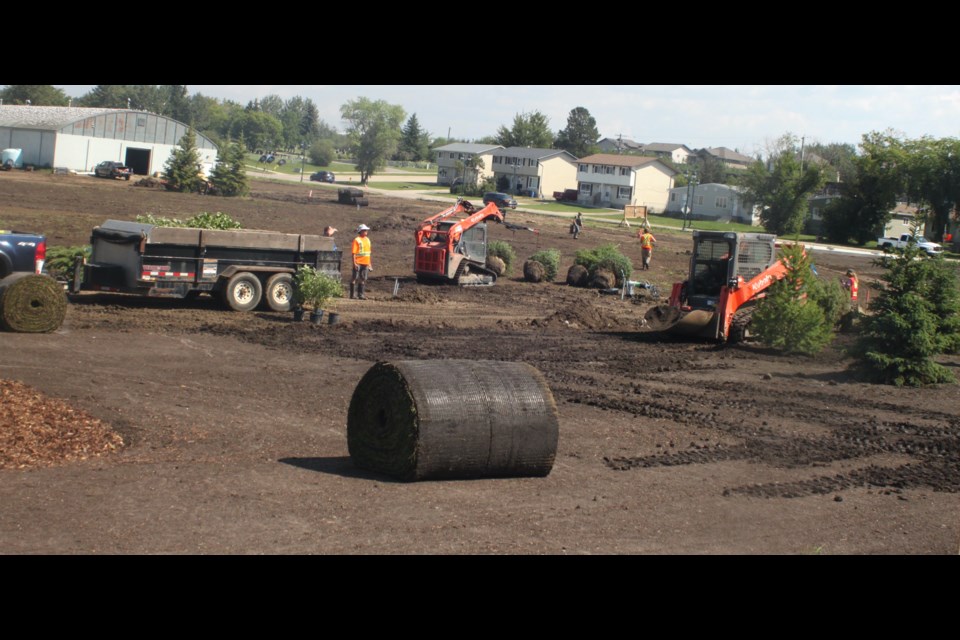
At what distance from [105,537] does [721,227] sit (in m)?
78.6

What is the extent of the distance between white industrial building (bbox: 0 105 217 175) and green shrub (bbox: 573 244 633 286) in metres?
50.1

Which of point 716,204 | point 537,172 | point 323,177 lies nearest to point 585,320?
point 716,204

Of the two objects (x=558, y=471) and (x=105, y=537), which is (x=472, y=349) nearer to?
(x=558, y=471)

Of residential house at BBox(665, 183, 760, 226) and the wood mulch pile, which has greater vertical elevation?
residential house at BBox(665, 183, 760, 226)

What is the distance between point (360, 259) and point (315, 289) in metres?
4.08

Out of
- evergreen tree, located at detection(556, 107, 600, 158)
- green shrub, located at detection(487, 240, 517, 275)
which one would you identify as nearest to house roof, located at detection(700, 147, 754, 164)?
evergreen tree, located at detection(556, 107, 600, 158)

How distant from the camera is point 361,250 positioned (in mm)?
25828

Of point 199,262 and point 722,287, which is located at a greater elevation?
point 722,287

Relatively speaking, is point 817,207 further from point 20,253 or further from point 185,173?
point 20,253

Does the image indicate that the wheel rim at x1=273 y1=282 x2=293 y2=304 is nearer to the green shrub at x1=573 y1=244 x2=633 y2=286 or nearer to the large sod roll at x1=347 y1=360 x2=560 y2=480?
the large sod roll at x1=347 y1=360 x2=560 y2=480

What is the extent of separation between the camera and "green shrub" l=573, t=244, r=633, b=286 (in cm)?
3394

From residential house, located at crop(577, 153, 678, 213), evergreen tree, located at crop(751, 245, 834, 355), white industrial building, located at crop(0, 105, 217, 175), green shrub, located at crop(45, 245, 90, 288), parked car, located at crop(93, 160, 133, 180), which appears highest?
residential house, located at crop(577, 153, 678, 213)

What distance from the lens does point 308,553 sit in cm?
772
